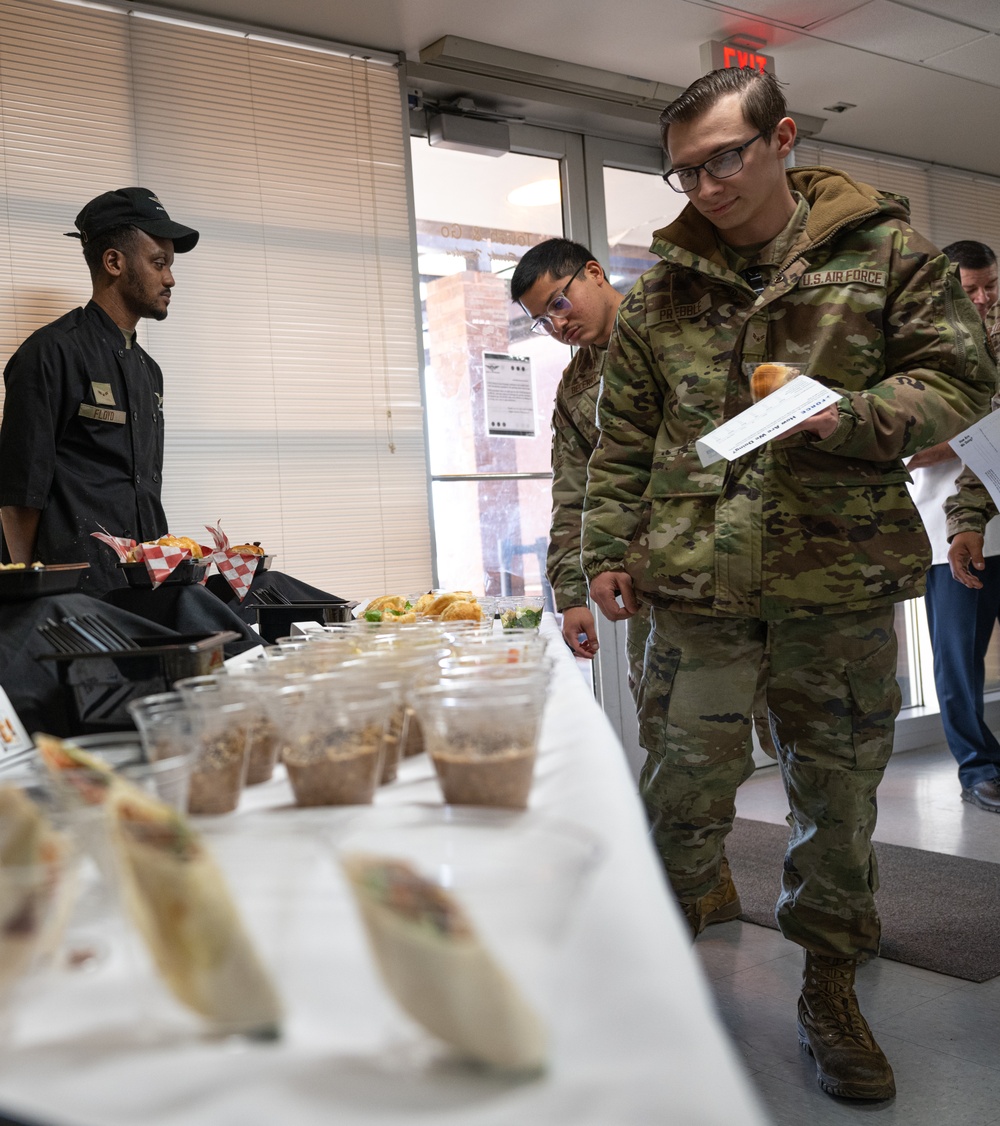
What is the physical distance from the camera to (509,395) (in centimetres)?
471

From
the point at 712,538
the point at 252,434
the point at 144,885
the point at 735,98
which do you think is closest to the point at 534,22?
the point at 252,434

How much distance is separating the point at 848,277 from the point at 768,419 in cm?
44

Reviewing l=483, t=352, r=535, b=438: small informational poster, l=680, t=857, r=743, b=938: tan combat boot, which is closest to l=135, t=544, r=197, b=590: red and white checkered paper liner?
l=680, t=857, r=743, b=938: tan combat boot

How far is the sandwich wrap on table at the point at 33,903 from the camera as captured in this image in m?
0.51

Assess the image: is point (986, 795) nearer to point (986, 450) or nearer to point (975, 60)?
point (986, 450)

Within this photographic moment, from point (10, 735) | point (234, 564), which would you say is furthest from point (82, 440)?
point (10, 735)

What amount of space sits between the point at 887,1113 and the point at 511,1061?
1756mm

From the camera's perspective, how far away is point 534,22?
12.9ft

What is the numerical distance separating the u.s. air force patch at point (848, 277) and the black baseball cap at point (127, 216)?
1.98 meters

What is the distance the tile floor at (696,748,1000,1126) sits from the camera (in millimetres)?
1912

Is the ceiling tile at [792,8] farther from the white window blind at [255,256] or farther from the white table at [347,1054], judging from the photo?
the white table at [347,1054]

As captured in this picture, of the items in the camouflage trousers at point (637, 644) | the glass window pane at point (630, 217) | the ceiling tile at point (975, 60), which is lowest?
the camouflage trousers at point (637, 644)

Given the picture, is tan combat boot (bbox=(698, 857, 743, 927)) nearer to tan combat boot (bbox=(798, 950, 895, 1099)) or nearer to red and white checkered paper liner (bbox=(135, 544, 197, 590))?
tan combat boot (bbox=(798, 950, 895, 1099))

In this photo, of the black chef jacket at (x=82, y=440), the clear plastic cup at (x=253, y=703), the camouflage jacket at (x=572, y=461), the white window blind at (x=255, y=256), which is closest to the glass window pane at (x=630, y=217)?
the white window blind at (x=255, y=256)
